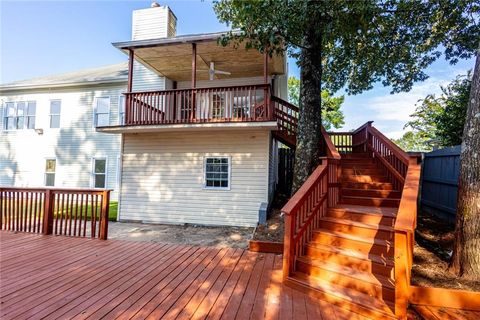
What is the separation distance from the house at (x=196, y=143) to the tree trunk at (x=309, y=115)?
36.0 inches

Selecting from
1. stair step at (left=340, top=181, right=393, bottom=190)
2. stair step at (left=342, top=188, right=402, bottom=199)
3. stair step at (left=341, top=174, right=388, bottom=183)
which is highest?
stair step at (left=341, top=174, right=388, bottom=183)

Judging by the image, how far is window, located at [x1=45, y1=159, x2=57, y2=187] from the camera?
11.7 metres

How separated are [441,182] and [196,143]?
6.87 metres

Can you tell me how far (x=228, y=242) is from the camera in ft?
19.0

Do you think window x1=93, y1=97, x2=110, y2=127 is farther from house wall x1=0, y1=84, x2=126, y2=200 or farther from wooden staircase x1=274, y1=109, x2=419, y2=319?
wooden staircase x1=274, y1=109, x2=419, y2=319

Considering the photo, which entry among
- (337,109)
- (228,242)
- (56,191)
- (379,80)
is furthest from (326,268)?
(337,109)

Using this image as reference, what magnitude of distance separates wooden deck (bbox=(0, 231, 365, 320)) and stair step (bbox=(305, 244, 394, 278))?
2.19ft

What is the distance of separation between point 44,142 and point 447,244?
15407mm

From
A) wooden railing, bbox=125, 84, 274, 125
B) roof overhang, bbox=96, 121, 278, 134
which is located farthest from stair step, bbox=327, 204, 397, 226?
wooden railing, bbox=125, 84, 274, 125

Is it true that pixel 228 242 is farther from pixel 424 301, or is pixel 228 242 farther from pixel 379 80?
pixel 379 80

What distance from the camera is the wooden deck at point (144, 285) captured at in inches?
107

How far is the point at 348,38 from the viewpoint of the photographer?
216 inches

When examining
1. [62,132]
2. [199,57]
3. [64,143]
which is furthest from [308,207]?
[62,132]

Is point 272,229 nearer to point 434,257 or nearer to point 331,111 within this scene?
point 434,257
